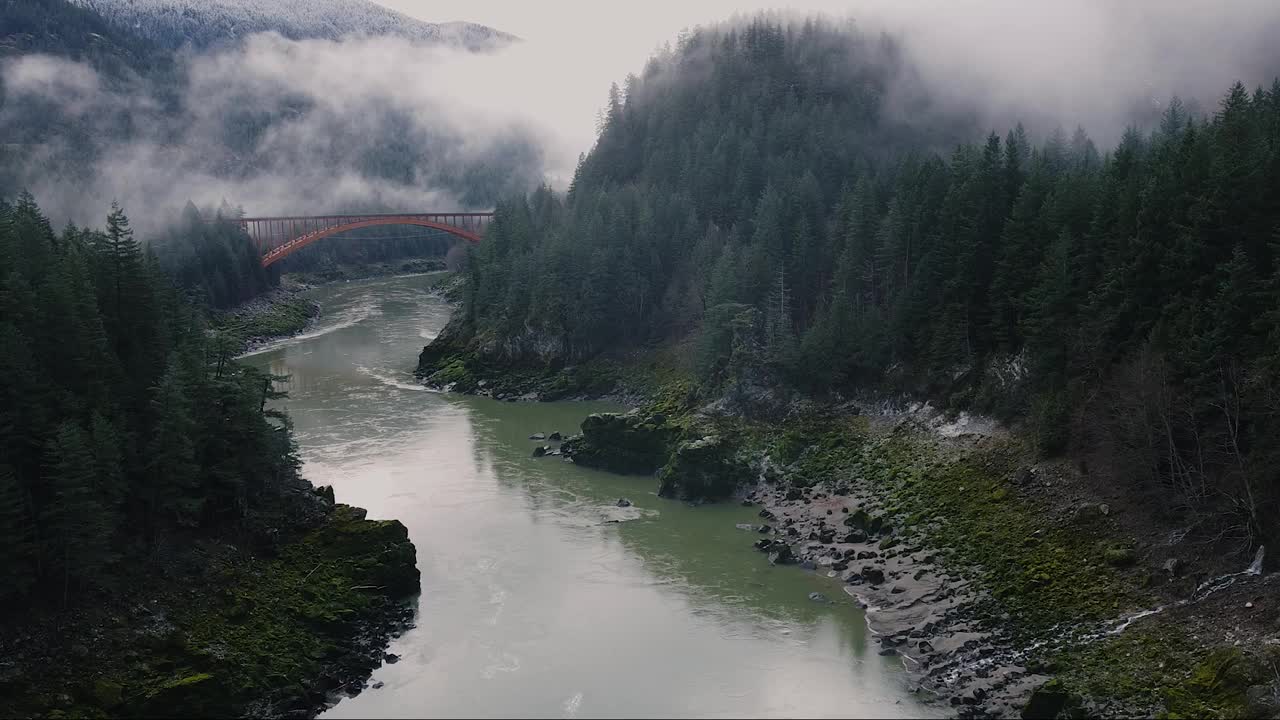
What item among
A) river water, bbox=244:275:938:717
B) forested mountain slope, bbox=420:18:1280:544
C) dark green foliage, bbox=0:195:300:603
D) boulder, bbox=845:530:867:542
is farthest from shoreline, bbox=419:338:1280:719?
dark green foliage, bbox=0:195:300:603

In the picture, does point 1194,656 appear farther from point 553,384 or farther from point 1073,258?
point 553,384

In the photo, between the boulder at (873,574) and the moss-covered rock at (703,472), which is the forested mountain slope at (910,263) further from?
the boulder at (873,574)

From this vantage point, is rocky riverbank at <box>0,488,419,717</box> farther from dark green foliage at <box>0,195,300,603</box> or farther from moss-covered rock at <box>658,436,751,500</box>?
moss-covered rock at <box>658,436,751,500</box>

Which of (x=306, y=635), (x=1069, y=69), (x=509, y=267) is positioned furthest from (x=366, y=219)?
(x=306, y=635)

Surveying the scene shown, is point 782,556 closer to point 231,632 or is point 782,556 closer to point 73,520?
point 231,632

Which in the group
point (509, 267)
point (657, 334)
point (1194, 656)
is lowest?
point (1194, 656)

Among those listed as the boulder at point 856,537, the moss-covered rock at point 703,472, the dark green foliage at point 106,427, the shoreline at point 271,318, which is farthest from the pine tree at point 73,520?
the shoreline at point 271,318
